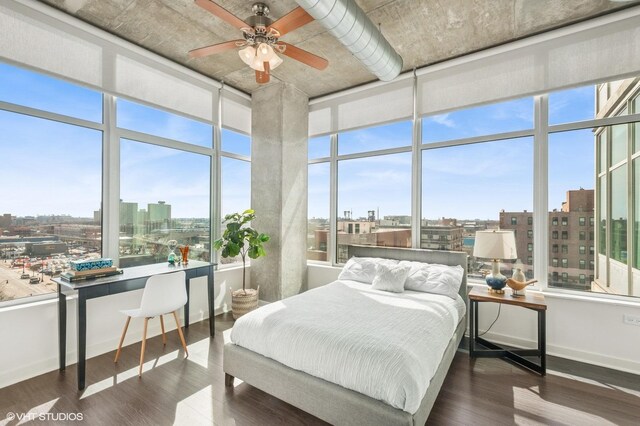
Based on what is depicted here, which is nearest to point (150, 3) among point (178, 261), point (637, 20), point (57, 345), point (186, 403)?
point (178, 261)

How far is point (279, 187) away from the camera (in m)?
4.54

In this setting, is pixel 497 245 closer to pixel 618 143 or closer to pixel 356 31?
pixel 618 143

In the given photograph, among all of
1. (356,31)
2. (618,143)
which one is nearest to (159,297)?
A: (356,31)

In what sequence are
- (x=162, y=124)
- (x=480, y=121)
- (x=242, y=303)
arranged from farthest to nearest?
1. (x=242, y=303)
2. (x=162, y=124)
3. (x=480, y=121)

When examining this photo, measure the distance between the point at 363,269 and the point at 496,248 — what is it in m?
1.54

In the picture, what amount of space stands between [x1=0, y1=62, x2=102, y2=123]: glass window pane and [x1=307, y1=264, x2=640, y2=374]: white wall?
16.8 ft

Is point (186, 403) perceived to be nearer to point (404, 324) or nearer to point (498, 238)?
point (404, 324)

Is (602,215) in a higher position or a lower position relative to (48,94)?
lower

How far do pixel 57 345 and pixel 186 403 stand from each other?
158cm

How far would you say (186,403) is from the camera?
235 centimetres

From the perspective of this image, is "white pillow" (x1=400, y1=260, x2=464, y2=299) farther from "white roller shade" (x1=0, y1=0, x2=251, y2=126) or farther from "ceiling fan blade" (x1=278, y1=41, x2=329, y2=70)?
"white roller shade" (x1=0, y1=0, x2=251, y2=126)

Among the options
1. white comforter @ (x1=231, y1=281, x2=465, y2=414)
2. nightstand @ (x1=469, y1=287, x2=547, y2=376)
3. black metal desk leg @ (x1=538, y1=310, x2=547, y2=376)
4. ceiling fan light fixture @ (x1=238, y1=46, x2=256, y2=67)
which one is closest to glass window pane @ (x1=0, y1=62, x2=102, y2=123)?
ceiling fan light fixture @ (x1=238, y1=46, x2=256, y2=67)

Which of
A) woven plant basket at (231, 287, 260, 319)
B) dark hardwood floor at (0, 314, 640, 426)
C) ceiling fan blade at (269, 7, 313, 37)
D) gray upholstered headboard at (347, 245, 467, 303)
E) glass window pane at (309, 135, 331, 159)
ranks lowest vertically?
dark hardwood floor at (0, 314, 640, 426)

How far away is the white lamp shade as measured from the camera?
3053 millimetres
